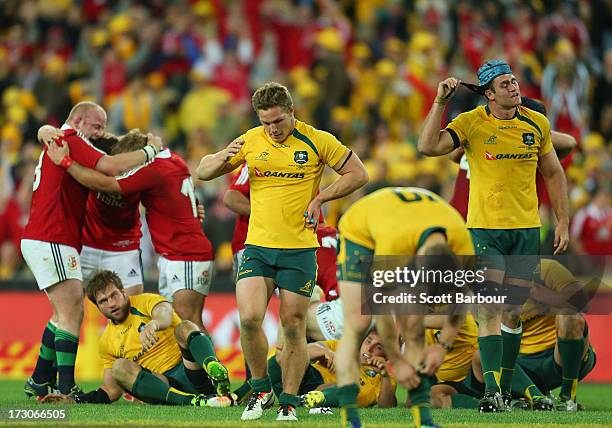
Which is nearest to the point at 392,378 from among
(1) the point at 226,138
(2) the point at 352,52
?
(1) the point at 226,138

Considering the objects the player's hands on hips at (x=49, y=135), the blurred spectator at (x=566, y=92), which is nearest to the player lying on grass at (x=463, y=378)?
the player's hands on hips at (x=49, y=135)

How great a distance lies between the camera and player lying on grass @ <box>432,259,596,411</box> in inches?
438

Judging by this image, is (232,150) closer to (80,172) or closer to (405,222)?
(80,172)

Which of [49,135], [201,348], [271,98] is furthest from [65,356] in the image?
[271,98]

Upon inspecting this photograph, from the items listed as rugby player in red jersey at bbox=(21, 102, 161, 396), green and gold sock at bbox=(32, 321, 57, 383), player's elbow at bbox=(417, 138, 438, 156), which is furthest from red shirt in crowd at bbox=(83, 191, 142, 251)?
player's elbow at bbox=(417, 138, 438, 156)

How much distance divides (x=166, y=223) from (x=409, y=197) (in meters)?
4.55

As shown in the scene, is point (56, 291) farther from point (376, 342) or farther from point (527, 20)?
point (527, 20)

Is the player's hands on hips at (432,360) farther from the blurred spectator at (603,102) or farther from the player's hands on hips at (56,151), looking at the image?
the blurred spectator at (603,102)

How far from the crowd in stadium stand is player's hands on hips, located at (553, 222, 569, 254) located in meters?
7.07

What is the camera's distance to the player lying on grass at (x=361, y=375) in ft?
36.8

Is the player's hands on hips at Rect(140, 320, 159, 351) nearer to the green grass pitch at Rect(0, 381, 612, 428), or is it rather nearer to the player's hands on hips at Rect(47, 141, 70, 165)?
the green grass pitch at Rect(0, 381, 612, 428)

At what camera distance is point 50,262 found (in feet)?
38.3

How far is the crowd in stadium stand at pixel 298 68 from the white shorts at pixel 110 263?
215 inches

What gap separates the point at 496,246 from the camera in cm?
1075
